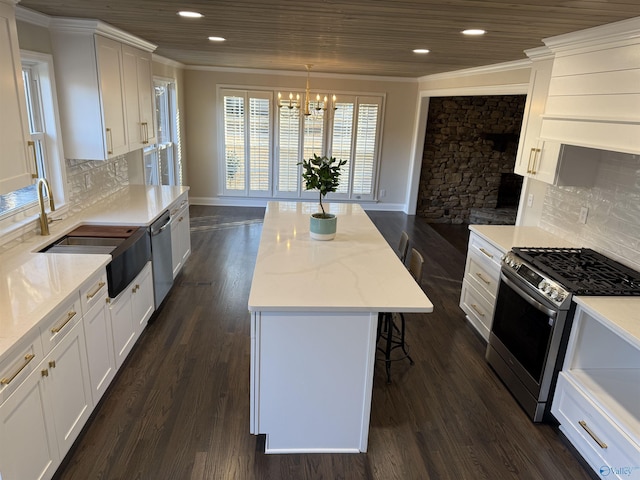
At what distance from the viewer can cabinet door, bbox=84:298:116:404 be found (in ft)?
8.20

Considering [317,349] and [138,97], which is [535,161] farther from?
[138,97]

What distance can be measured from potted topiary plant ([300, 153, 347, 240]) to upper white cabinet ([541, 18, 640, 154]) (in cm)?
155

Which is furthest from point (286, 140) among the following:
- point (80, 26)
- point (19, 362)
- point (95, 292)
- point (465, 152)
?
point (19, 362)

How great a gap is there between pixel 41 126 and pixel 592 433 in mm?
4092

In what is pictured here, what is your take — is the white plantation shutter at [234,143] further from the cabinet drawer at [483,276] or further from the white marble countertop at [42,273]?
the cabinet drawer at [483,276]

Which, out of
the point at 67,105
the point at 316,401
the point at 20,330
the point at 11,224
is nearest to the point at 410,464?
the point at 316,401

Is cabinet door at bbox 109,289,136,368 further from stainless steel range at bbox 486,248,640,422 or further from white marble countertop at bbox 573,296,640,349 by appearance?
white marble countertop at bbox 573,296,640,349

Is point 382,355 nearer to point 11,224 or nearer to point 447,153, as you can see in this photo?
point 11,224

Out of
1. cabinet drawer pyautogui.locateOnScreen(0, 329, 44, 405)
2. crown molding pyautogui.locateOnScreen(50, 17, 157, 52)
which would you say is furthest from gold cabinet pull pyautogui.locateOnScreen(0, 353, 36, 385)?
crown molding pyautogui.locateOnScreen(50, 17, 157, 52)

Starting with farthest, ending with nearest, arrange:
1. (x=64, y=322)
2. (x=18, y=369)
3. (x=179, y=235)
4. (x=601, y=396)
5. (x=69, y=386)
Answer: (x=179, y=235)
(x=601, y=396)
(x=69, y=386)
(x=64, y=322)
(x=18, y=369)

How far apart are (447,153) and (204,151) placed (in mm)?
4379

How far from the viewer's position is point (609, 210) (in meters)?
3.12

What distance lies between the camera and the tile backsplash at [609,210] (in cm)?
291

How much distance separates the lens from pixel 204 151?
7.68m
